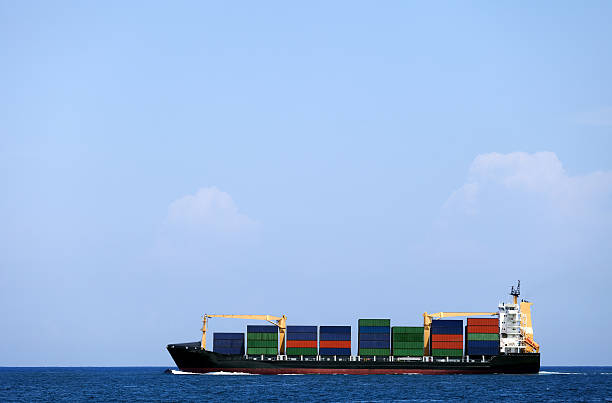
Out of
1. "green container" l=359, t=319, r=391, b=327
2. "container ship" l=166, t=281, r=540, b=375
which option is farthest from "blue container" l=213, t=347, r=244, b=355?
"green container" l=359, t=319, r=391, b=327

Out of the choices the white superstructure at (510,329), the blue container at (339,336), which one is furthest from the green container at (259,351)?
A: the white superstructure at (510,329)

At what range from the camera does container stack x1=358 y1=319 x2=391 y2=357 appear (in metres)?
107

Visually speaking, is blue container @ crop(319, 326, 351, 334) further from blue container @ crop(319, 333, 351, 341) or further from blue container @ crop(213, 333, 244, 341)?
blue container @ crop(213, 333, 244, 341)

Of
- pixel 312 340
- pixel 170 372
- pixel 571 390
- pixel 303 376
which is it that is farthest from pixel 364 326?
pixel 170 372

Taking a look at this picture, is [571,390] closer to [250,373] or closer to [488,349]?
[488,349]

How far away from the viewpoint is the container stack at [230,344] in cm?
11006

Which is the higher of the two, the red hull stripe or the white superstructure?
the white superstructure

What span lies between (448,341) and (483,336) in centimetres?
453

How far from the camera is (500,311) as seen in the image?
354 feet

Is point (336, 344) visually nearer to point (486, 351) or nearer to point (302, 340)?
point (302, 340)

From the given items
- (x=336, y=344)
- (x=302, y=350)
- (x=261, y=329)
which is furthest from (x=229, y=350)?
(x=336, y=344)

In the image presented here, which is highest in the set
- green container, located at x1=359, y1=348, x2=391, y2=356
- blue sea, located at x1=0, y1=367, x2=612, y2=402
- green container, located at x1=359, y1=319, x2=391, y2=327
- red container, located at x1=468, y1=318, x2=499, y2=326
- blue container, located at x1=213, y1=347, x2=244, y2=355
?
red container, located at x1=468, y1=318, x2=499, y2=326

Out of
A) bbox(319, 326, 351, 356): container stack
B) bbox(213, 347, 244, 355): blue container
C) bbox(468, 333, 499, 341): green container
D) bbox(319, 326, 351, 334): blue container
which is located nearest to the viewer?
bbox(468, 333, 499, 341): green container

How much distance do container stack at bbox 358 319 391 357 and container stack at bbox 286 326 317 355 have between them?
21.2 feet
